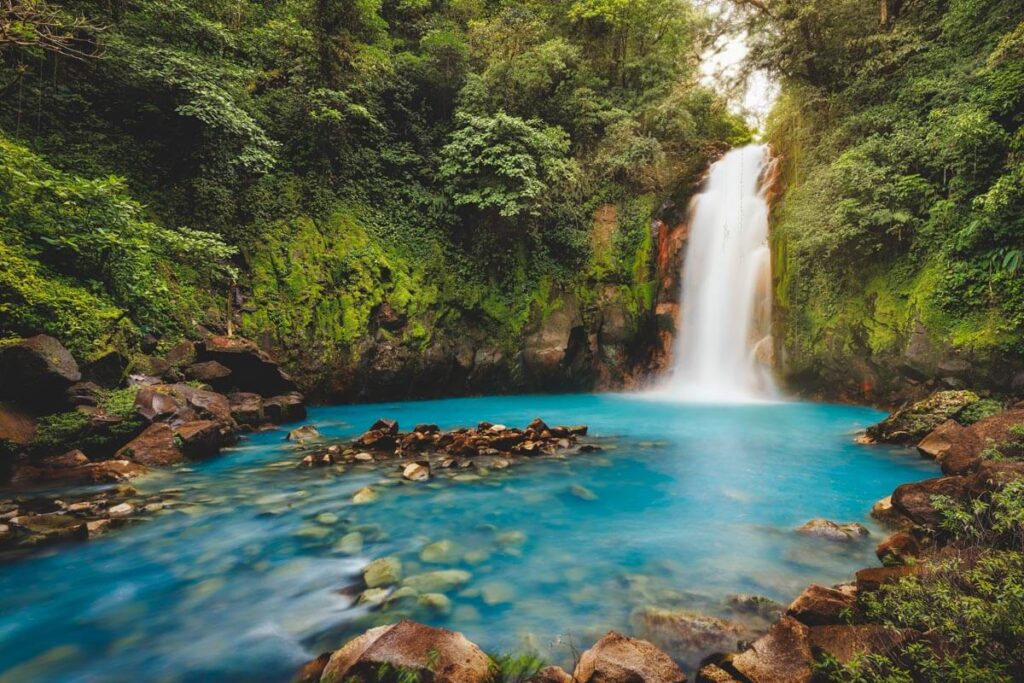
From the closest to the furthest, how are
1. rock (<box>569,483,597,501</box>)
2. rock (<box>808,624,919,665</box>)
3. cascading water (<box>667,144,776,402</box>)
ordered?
rock (<box>808,624,919,665</box>) → rock (<box>569,483,597,501</box>) → cascading water (<box>667,144,776,402</box>)

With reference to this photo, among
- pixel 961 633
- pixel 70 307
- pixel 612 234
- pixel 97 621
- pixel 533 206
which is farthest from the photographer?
pixel 612 234

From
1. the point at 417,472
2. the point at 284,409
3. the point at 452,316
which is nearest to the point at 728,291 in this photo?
the point at 452,316

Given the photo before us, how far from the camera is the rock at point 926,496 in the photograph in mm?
3451

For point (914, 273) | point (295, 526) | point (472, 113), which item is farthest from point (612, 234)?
point (295, 526)

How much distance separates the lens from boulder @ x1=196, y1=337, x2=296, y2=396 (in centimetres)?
858

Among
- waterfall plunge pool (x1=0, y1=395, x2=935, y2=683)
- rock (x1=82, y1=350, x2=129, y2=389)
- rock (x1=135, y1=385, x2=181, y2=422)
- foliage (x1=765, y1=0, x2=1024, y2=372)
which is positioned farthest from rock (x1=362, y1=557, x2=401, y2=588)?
foliage (x1=765, y1=0, x2=1024, y2=372)

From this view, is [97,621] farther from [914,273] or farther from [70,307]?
[914,273]

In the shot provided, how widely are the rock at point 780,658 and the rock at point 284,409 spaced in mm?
8602

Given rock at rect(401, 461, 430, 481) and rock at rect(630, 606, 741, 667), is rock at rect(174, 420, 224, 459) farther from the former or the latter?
rock at rect(630, 606, 741, 667)

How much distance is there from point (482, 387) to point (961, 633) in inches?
512

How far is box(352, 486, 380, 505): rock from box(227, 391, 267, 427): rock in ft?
14.6

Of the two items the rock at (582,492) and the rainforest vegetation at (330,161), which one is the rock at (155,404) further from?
the rock at (582,492)

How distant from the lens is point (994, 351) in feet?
25.3

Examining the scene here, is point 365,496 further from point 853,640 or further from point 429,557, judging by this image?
point 853,640
